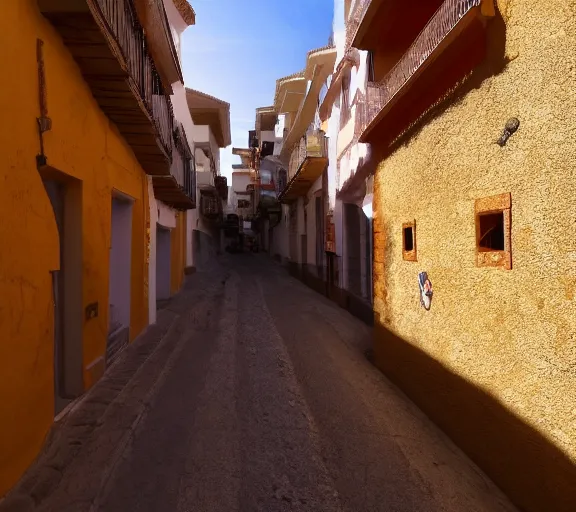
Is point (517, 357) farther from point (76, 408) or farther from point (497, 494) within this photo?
point (76, 408)

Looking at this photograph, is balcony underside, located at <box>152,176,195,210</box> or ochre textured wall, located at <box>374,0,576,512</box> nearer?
ochre textured wall, located at <box>374,0,576,512</box>

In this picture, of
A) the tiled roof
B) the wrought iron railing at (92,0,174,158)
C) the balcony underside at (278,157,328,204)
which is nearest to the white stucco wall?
the balcony underside at (278,157,328,204)

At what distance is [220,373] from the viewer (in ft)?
21.6

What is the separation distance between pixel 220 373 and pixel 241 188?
49.0m

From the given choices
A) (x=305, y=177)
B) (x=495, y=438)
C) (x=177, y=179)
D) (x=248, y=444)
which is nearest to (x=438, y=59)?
(x=495, y=438)

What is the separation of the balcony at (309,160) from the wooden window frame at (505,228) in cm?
1101

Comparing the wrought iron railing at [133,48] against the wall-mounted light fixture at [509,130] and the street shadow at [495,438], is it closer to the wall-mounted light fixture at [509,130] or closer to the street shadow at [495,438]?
the wall-mounted light fixture at [509,130]

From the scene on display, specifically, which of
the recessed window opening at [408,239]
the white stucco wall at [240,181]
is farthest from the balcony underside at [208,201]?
the white stucco wall at [240,181]

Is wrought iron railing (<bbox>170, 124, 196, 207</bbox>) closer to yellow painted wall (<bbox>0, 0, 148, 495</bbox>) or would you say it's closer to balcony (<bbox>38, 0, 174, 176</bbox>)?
balcony (<bbox>38, 0, 174, 176</bbox>)

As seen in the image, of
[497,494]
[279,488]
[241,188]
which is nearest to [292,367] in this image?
[279,488]

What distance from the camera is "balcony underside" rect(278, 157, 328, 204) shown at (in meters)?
15.1

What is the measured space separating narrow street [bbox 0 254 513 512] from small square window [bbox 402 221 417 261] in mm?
2085

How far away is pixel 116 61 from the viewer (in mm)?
5160

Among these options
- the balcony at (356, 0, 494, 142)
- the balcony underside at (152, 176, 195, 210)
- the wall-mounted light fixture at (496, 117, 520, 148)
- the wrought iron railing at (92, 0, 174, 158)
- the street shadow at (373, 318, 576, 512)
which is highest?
the wrought iron railing at (92, 0, 174, 158)
